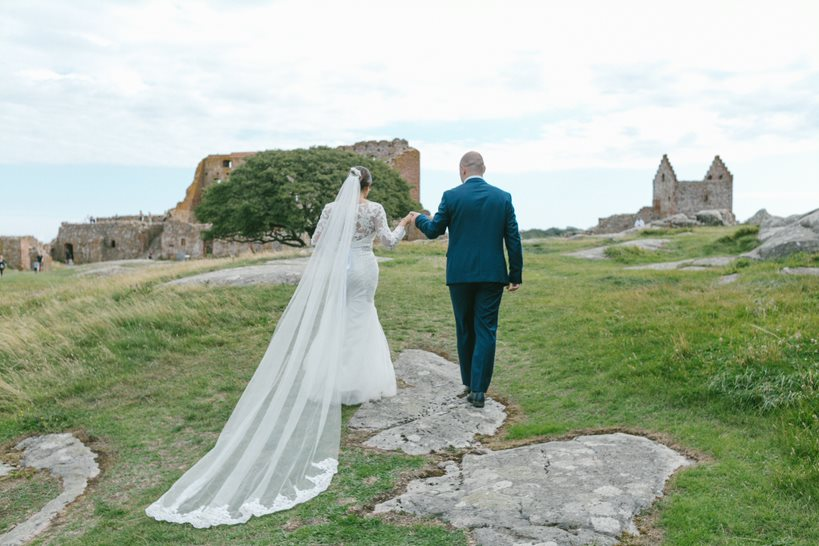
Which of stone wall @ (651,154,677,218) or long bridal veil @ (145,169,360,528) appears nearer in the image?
long bridal veil @ (145,169,360,528)

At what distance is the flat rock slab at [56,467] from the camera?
561 centimetres

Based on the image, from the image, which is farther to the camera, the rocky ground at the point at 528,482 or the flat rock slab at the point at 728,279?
the flat rock slab at the point at 728,279

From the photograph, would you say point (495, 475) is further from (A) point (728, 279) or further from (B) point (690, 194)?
(B) point (690, 194)

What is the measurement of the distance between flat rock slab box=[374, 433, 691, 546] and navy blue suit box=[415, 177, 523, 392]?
1644 millimetres

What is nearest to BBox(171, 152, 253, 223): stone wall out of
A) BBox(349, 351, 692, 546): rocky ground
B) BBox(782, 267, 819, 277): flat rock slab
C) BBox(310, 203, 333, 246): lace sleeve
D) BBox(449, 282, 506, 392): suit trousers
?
BBox(782, 267, 819, 277): flat rock slab

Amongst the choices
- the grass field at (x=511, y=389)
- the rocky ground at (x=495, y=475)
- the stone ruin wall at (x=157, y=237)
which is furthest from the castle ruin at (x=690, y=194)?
the rocky ground at (x=495, y=475)

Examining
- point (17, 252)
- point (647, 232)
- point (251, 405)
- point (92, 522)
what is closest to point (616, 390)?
point (251, 405)

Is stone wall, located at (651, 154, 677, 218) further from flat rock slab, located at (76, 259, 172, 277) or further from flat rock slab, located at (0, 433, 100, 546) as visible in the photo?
flat rock slab, located at (0, 433, 100, 546)

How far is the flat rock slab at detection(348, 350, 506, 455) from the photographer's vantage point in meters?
6.77

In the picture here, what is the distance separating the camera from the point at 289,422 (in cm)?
680

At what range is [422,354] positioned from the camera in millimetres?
10328

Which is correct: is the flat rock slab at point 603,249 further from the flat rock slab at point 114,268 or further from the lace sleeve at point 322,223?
the flat rock slab at point 114,268

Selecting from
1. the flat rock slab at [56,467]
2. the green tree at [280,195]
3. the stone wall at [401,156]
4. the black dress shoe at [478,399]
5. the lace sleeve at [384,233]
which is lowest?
the flat rock slab at [56,467]

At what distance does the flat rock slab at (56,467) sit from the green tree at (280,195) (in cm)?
2628
